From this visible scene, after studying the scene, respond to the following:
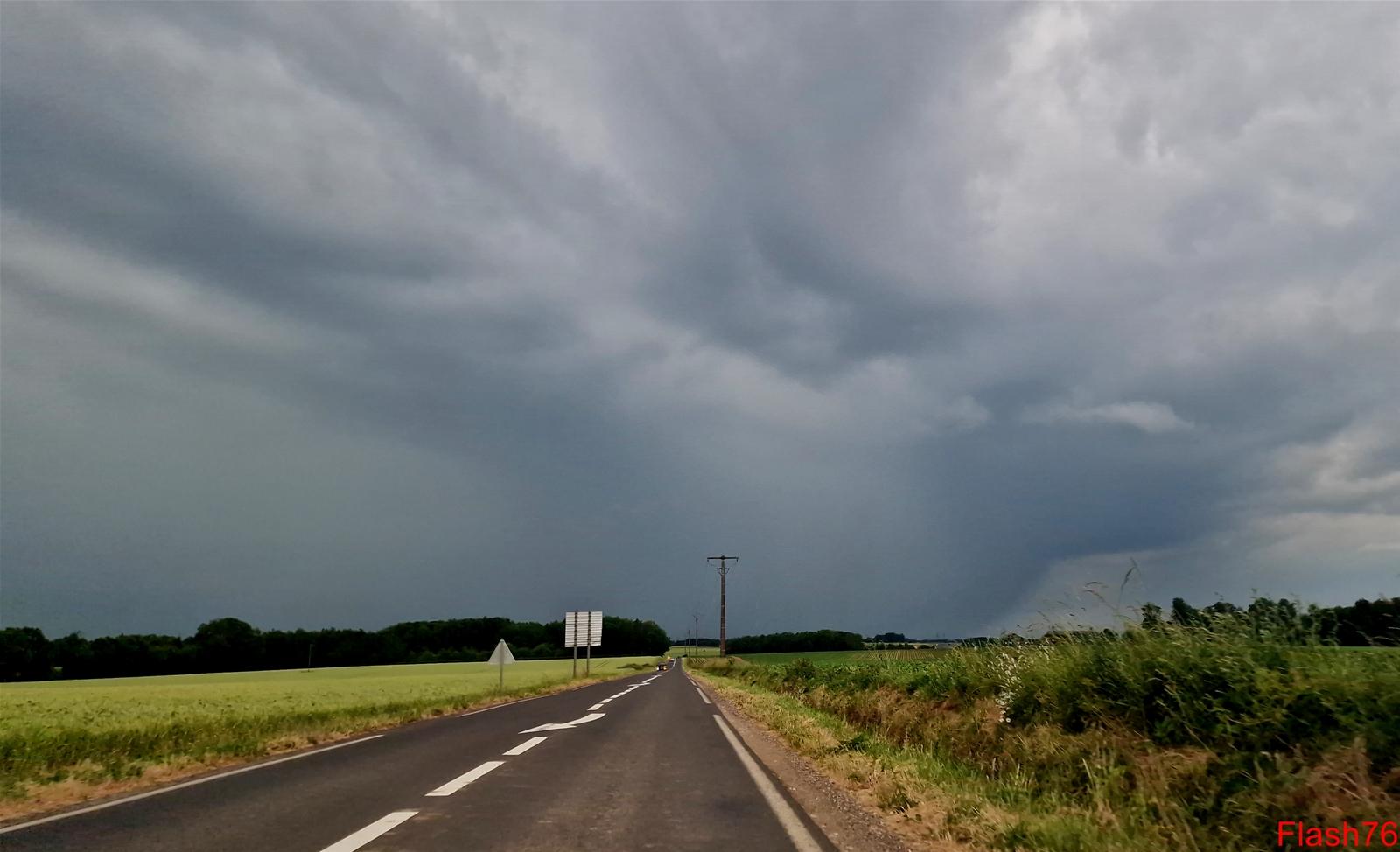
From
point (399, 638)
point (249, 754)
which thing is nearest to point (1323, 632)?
point (249, 754)

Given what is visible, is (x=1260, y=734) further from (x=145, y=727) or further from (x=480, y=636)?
(x=480, y=636)

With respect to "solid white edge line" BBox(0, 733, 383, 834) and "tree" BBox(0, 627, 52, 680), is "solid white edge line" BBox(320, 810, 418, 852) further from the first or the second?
"tree" BBox(0, 627, 52, 680)

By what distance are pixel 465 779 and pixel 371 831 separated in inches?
133

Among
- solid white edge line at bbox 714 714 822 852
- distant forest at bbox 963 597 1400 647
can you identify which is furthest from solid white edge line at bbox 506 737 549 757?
distant forest at bbox 963 597 1400 647

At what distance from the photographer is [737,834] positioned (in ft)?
23.6

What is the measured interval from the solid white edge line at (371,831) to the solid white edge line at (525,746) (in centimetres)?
542

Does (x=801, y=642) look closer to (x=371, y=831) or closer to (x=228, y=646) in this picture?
(x=228, y=646)

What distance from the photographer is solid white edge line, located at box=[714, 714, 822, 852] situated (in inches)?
269

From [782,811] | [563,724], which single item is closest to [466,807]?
[782,811]

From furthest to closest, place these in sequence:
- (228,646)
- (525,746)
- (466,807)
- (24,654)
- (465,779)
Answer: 1. (228,646)
2. (24,654)
3. (525,746)
4. (465,779)
5. (466,807)

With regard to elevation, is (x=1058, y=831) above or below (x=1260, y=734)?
below

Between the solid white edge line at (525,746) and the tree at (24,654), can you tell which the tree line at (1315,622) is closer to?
the solid white edge line at (525,746)

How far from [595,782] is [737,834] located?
344 centimetres

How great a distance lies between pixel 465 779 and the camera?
1027 centimetres
